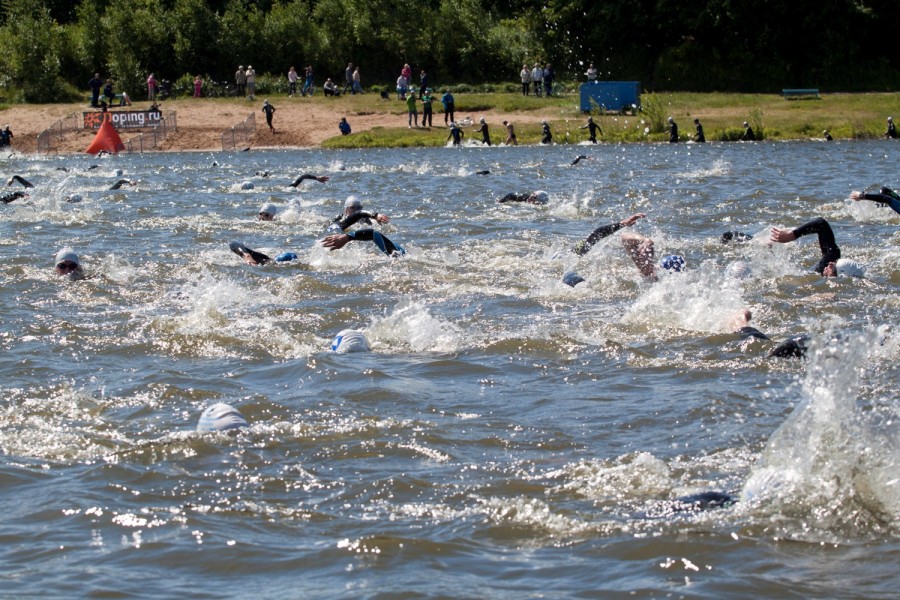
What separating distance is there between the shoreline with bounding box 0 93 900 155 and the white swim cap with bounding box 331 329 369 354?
3312 centimetres

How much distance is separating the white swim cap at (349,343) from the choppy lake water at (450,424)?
157 mm

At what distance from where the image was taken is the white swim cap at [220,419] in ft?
28.0

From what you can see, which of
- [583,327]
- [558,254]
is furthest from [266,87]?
[583,327]

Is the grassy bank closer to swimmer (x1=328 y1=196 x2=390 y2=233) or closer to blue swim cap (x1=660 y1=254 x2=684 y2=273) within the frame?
swimmer (x1=328 y1=196 x2=390 y2=233)

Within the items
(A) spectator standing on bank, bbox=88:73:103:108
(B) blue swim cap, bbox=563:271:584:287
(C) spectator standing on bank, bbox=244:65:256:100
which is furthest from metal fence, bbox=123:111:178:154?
(B) blue swim cap, bbox=563:271:584:287

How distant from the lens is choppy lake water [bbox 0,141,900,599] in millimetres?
6215

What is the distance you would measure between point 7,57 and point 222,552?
5689cm

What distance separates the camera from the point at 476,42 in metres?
59.8

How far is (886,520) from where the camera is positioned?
6555mm

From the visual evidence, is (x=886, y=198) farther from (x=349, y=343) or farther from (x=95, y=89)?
(x=95, y=89)

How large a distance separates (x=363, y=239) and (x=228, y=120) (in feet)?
119

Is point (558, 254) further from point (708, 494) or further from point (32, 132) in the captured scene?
point (32, 132)

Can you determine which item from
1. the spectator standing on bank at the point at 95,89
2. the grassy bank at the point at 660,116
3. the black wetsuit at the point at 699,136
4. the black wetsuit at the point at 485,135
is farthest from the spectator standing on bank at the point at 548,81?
the spectator standing on bank at the point at 95,89

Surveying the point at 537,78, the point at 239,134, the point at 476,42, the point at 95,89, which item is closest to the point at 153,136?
the point at 239,134
